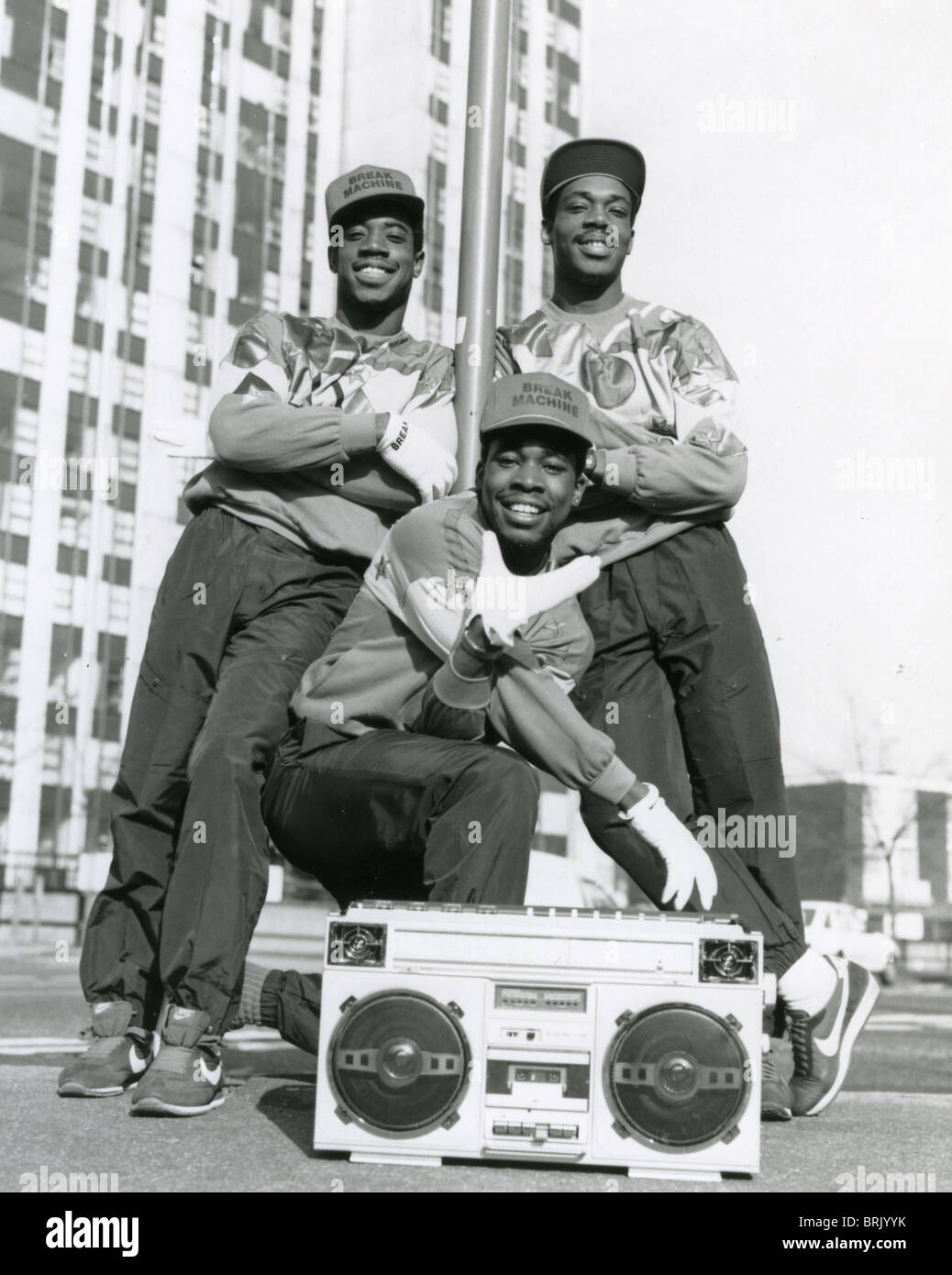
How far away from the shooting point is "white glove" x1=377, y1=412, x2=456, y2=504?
362cm

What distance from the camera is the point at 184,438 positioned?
12.5 feet

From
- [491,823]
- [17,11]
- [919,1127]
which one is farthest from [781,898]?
[17,11]

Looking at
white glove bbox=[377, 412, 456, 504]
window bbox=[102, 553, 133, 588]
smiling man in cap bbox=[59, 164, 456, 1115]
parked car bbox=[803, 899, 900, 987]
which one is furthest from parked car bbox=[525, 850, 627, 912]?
window bbox=[102, 553, 133, 588]

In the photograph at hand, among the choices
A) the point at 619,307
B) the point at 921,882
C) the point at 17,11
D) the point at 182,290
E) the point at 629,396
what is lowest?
the point at 921,882

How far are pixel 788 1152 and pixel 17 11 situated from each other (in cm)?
3960

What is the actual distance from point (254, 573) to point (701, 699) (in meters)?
1.11

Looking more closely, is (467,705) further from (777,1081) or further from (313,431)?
(777,1081)

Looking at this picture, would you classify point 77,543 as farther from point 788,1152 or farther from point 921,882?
point 788,1152

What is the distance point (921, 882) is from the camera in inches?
1603

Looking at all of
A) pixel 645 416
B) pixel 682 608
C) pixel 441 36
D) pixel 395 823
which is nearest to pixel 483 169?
pixel 645 416

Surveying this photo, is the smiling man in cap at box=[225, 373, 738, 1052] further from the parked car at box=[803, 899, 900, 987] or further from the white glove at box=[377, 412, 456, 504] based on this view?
the parked car at box=[803, 899, 900, 987]

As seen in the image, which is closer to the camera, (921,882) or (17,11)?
(17,11)
